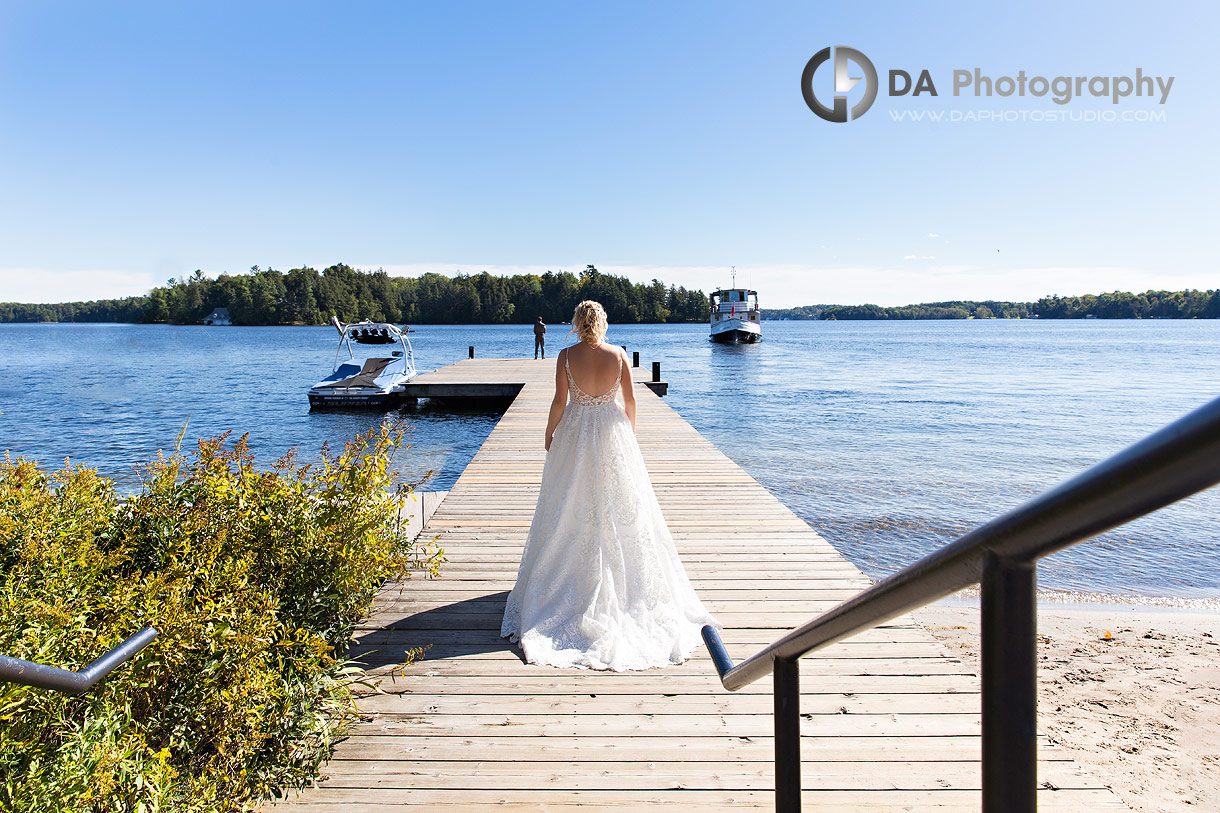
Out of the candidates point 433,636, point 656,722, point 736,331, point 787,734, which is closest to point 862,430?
point 433,636

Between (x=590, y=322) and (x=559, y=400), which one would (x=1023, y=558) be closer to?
(x=590, y=322)

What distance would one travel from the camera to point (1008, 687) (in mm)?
618

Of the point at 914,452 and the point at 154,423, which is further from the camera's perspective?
the point at 154,423

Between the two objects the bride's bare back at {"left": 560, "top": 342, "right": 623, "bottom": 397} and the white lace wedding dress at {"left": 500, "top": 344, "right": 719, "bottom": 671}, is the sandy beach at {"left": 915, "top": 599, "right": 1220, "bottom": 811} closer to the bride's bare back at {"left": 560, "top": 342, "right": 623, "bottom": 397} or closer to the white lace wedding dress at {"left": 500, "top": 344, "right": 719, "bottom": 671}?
the white lace wedding dress at {"left": 500, "top": 344, "right": 719, "bottom": 671}

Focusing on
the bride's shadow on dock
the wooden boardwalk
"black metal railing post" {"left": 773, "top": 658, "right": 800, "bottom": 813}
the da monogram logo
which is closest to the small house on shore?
the da monogram logo

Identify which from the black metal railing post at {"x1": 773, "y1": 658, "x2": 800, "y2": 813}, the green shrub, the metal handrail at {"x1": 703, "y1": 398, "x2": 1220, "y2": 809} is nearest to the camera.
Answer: the metal handrail at {"x1": 703, "y1": 398, "x2": 1220, "y2": 809}

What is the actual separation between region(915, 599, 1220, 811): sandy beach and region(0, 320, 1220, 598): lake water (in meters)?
1.19

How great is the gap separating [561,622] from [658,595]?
538mm

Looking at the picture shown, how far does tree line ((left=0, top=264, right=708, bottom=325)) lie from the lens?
366 ft

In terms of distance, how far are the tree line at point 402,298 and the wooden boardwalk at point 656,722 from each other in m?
108

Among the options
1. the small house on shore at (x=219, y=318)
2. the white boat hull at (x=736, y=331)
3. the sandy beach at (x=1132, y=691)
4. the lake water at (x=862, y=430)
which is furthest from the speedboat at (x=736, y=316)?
the small house on shore at (x=219, y=318)

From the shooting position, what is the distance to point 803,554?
17.1 ft

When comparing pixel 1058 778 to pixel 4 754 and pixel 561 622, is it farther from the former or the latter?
pixel 4 754

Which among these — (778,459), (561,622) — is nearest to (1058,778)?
(561,622)
